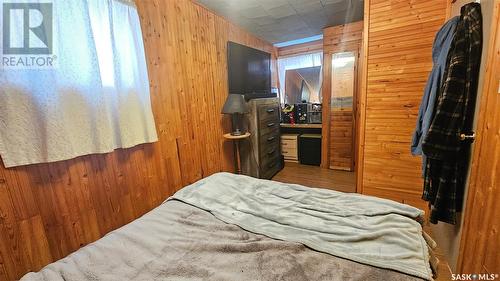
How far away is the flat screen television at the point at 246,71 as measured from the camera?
2854 millimetres

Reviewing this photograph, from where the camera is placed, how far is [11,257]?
1.10m

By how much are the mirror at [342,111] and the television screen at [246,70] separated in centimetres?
113

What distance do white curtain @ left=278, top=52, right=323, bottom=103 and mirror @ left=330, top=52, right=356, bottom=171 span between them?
0.83 meters

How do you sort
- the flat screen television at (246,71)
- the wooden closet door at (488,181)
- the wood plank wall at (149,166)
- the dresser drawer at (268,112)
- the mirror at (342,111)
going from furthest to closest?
1. the mirror at (342,111)
2. the dresser drawer at (268,112)
3. the flat screen television at (246,71)
4. the wood plank wall at (149,166)
5. the wooden closet door at (488,181)

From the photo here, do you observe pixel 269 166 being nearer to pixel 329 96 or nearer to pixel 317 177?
pixel 317 177

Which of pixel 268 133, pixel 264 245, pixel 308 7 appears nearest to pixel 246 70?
pixel 268 133

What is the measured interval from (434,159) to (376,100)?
0.89m

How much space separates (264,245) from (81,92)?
4.79 feet

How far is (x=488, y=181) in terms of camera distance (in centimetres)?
108

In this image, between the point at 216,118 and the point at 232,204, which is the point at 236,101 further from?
the point at 232,204

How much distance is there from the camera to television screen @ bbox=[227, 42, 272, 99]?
2.86 meters

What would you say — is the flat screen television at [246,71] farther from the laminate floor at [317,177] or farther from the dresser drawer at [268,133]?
the laminate floor at [317,177]

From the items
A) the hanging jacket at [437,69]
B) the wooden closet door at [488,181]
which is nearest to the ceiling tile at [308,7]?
the hanging jacket at [437,69]

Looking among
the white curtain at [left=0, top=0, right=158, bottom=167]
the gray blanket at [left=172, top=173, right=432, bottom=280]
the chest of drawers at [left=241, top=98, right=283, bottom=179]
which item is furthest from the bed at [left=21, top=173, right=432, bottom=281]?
the chest of drawers at [left=241, top=98, right=283, bottom=179]
